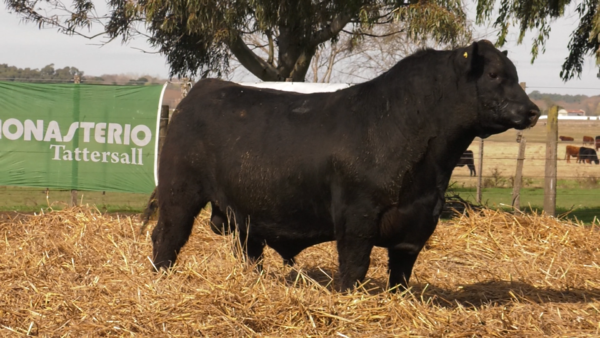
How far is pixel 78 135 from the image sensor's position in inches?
446

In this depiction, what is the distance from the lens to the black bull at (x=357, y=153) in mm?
5027

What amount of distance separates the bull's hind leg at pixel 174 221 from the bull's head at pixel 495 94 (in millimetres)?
2232

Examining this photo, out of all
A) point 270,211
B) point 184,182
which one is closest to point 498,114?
point 270,211

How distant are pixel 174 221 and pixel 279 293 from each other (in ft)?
4.39

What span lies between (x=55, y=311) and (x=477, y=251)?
4.49 meters

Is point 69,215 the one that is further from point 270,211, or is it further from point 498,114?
point 498,114

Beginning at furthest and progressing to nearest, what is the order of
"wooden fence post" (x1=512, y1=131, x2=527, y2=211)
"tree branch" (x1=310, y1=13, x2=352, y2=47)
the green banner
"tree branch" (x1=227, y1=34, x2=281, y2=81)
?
1. "tree branch" (x1=227, y1=34, x2=281, y2=81)
2. "tree branch" (x1=310, y1=13, x2=352, y2=47)
3. "wooden fence post" (x1=512, y1=131, x2=527, y2=211)
4. the green banner

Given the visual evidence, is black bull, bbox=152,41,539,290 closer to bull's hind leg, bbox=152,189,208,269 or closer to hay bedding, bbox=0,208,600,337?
bull's hind leg, bbox=152,189,208,269

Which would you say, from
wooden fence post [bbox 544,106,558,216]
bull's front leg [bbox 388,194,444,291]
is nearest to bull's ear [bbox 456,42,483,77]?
bull's front leg [bbox 388,194,444,291]

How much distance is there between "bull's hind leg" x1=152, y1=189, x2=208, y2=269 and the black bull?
22 millimetres

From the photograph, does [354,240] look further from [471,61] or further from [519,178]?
[519,178]

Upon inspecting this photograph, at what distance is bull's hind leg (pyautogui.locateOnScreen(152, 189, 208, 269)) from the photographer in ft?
19.4

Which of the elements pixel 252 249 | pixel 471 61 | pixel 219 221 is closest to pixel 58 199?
pixel 252 249

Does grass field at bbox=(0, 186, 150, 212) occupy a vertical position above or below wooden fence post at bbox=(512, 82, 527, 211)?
below
